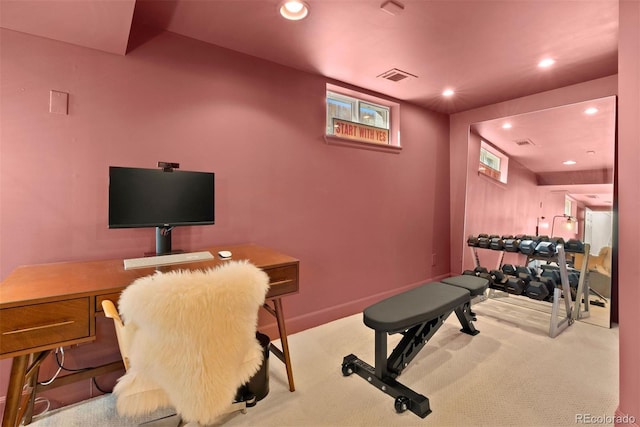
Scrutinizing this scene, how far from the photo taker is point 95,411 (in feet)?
5.85

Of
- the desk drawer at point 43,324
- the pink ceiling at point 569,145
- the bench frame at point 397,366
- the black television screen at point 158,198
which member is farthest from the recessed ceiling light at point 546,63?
the desk drawer at point 43,324

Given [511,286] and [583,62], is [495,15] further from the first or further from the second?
[511,286]

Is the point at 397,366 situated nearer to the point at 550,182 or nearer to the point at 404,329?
the point at 404,329

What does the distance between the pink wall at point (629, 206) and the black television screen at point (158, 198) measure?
2.33 m

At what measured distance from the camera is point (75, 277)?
4.82 ft

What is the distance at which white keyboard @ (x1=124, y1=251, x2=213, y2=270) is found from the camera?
5.47 ft

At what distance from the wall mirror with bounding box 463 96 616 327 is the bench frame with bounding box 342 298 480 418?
189cm

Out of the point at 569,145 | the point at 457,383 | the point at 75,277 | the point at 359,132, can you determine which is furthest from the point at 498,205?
the point at 75,277

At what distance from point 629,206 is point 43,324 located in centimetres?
266

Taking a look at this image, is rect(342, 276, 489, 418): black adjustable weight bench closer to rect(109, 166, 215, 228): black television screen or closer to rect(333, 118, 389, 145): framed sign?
rect(109, 166, 215, 228): black television screen

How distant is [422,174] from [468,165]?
0.66 m

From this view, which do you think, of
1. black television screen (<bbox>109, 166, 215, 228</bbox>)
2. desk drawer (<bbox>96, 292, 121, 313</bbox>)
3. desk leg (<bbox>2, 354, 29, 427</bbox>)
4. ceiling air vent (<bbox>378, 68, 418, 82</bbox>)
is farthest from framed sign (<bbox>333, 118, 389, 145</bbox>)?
desk leg (<bbox>2, 354, 29, 427</bbox>)

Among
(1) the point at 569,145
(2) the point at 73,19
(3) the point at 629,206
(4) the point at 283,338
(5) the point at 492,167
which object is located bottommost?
(4) the point at 283,338

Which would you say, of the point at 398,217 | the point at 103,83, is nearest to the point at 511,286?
the point at 398,217
